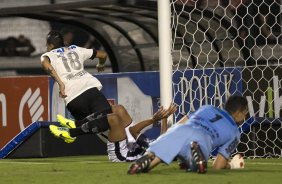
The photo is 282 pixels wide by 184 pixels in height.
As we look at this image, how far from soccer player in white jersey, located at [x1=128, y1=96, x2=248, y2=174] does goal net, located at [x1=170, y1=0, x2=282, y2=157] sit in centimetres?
257

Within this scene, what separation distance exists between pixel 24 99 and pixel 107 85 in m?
1.41

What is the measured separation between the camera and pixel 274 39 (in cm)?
1154

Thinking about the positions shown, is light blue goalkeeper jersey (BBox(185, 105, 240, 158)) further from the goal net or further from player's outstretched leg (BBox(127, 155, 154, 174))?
the goal net

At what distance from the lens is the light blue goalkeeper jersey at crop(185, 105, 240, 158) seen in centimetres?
780

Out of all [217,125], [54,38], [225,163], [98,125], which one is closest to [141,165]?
[217,125]

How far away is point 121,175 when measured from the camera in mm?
7762

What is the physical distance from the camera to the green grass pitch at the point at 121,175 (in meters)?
7.22

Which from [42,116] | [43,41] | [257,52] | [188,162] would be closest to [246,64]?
[257,52]

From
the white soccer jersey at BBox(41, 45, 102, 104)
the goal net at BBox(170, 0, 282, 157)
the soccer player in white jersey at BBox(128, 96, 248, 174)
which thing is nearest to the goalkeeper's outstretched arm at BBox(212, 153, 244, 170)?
the soccer player in white jersey at BBox(128, 96, 248, 174)

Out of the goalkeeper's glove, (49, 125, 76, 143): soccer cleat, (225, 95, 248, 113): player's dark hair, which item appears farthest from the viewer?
(49, 125, 76, 143): soccer cleat

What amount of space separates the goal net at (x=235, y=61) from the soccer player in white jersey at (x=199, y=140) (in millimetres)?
2567

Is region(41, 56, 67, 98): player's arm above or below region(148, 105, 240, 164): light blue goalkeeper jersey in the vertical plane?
above

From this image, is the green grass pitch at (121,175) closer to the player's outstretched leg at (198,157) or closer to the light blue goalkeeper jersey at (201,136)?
the player's outstretched leg at (198,157)

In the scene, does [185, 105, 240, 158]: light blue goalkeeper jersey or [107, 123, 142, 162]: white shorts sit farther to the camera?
[107, 123, 142, 162]: white shorts
